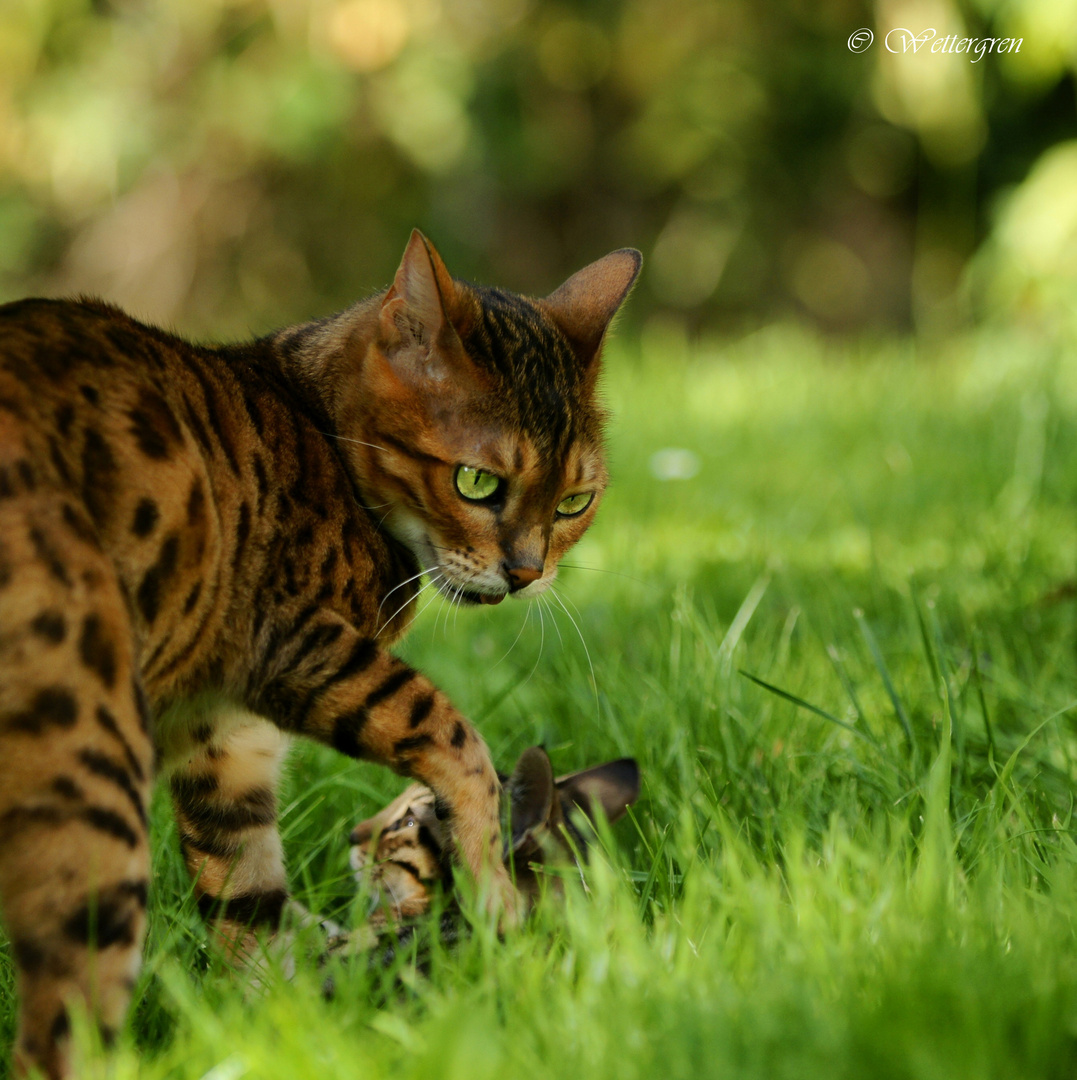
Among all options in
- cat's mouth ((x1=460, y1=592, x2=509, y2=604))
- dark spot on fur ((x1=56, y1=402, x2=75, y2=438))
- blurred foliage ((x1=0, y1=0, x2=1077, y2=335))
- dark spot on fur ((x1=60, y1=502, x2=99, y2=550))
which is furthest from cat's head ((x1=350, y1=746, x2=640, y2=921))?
blurred foliage ((x1=0, y1=0, x2=1077, y2=335))

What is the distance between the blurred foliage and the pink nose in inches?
211

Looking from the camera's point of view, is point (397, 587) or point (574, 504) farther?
point (574, 504)

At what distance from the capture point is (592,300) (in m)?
2.55

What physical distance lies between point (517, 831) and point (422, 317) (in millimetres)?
944

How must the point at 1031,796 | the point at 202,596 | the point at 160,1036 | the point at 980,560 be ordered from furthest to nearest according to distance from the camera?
1. the point at 980,560
2. the point at 1031,796
3. the point at 202,596
4. the point at 160,1036

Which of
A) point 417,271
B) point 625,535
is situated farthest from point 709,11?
point 417,271

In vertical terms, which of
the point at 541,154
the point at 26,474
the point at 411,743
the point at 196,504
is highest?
the point at 541,154

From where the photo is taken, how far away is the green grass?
132 centimetres

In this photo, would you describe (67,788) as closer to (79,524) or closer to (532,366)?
(79,524)

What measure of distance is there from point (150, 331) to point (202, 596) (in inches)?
21.0

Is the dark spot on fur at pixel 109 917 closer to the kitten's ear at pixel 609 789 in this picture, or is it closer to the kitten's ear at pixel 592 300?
the kitten's ear at pixel 609 789

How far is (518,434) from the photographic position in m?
2.15

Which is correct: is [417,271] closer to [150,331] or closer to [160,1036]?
[150,331]

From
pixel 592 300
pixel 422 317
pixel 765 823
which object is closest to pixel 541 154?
pixel 592 300
